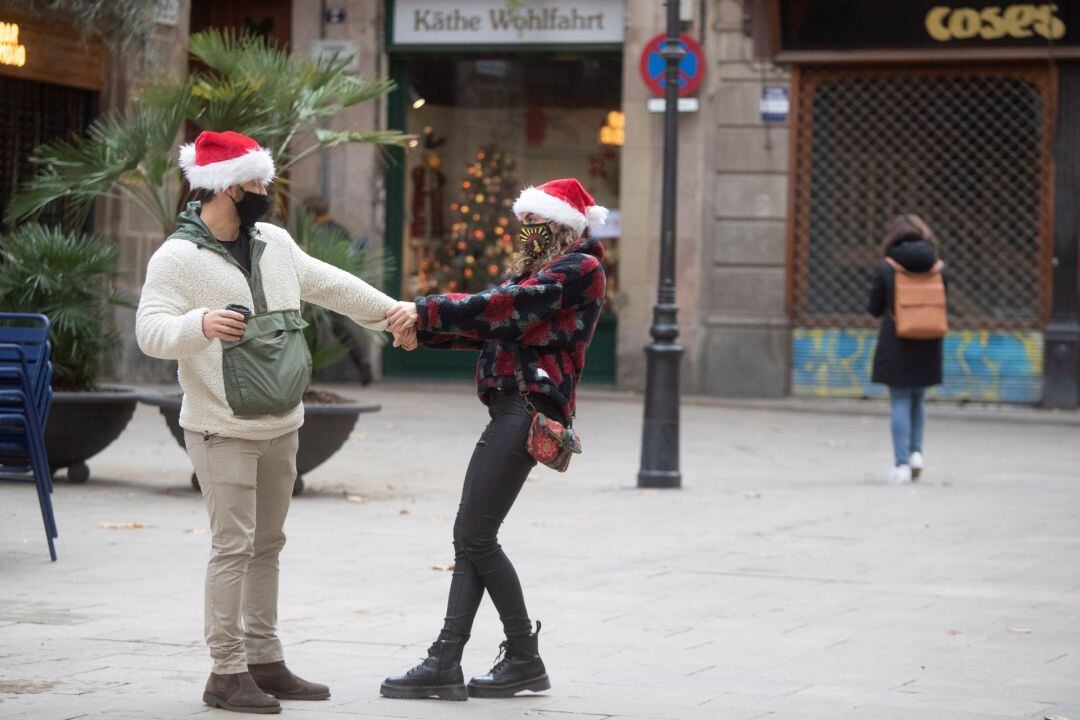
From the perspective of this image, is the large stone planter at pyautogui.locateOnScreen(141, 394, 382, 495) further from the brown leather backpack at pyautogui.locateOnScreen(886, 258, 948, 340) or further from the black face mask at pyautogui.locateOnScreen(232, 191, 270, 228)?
the black face mask at pyautogui.locateOnScreen(232, 191, 270, 228)

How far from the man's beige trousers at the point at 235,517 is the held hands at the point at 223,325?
1.20 feet

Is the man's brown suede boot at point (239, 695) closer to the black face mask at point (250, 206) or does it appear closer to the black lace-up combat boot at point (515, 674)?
the black lace-up combat boot at point (515, 674)

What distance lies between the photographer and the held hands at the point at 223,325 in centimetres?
518

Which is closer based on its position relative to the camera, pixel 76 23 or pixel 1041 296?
pixel 76 23

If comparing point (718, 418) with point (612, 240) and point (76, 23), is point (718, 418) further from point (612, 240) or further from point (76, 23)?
point (76, 23)

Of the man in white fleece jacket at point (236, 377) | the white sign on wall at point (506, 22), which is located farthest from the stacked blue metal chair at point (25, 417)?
the white sign on wall at point (506, 22)

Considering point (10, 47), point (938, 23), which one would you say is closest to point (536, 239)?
point (10, 47)

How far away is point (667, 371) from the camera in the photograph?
38.8 ft

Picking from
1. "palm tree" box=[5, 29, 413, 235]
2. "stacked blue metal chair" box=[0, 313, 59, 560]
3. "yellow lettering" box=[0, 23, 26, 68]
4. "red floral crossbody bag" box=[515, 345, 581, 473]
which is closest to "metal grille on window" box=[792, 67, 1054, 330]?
"yellow lettering" box=[0, 23, 26, 68]

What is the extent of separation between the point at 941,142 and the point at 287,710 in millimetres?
14793

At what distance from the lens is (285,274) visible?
560 cm

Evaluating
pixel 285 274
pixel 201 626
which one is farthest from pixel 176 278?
pixel 201 626

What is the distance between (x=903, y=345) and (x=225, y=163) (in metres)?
7.74

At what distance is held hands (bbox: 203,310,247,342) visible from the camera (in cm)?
518
